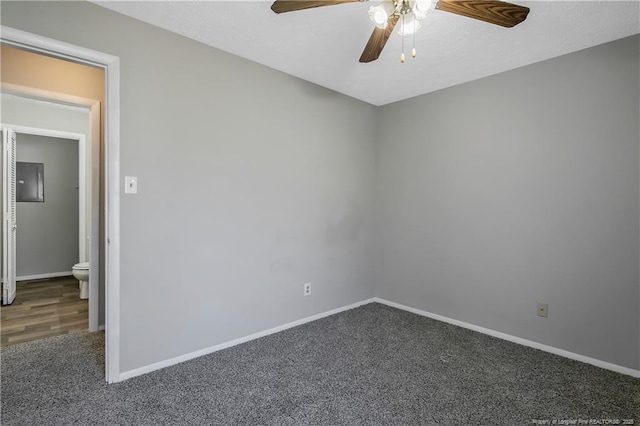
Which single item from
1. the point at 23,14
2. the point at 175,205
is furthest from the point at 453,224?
the point at 23,14

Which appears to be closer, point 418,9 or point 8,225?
point 418,9

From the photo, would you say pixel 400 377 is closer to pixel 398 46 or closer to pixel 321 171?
pixel 321 171

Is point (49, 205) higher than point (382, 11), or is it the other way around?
point (382, 11)

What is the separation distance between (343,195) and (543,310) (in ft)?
6.61

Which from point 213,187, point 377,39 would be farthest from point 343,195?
point 377,39

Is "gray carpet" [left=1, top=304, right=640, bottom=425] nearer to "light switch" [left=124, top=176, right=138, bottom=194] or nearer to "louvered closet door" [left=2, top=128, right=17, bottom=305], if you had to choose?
"light switch" [left=124, top=176, right=138, bottom=194]

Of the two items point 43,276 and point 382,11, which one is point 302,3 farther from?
point 43,276

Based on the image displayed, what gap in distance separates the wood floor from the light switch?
172 centimetres

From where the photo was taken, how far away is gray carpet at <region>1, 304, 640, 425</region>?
1756mm

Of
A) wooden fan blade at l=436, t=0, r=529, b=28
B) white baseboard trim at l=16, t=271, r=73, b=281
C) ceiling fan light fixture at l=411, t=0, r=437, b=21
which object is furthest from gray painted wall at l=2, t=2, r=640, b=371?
white baseboard trim at l=16, t=271, r=73, b=281

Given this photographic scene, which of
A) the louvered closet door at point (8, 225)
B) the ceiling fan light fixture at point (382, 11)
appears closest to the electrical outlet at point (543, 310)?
the ceiling fan light fixture at point (382, 11)

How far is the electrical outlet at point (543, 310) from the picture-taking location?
2.61m

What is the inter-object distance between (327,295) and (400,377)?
1.31m

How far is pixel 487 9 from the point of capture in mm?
1609
